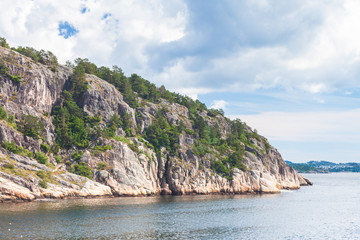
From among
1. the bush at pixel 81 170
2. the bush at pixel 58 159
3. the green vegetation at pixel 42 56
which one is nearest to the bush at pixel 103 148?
the bush at pixel 81 170

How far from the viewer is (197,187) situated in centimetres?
13662

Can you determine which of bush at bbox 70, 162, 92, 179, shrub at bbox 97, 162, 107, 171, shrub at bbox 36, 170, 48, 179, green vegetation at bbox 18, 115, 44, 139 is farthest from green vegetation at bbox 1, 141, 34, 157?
shrub at bbox 97, 162, 107, 171

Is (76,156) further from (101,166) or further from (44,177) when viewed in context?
(44,177)

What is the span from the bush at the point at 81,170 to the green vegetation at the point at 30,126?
56.7 feet

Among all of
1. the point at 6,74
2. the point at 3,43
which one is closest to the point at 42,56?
the point at 3,43

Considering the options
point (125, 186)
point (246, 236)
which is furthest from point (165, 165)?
point (246, 236)

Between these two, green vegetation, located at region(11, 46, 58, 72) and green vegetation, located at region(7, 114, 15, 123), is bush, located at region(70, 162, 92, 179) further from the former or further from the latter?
green vegetation, located at region(11, 46, 58, 72)

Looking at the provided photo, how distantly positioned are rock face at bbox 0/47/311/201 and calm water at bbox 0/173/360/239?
14746 mm

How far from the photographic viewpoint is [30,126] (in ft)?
372

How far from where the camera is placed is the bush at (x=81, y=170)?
111675mm

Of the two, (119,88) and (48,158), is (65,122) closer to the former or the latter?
(48,158)

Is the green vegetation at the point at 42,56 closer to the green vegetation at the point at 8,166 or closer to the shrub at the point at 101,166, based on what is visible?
the shrub at the point at 101,166

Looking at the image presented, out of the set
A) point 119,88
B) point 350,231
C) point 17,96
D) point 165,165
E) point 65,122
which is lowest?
point 350,231

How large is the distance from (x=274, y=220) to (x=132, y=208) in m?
36.9
